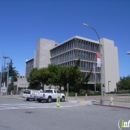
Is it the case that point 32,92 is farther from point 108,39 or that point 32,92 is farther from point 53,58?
point 108,39

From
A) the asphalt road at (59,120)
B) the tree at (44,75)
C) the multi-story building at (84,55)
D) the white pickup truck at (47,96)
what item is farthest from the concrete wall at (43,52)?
the asphalt road at (59,120)

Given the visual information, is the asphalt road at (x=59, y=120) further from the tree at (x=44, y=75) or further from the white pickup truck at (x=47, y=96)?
the tree at (x=44, y=75)

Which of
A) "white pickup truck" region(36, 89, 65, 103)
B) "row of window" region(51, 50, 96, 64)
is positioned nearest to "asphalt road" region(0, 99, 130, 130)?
"white pickup truck" region(36, 89, 65, 103)

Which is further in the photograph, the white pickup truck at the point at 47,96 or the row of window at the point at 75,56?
the row of window at the point at 75,56

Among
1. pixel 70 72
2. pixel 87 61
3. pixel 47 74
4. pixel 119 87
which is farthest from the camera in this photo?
pixel 119 87

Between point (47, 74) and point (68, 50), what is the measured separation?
17.3 meters

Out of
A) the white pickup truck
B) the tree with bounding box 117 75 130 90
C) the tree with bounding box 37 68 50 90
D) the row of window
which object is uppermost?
the row of window

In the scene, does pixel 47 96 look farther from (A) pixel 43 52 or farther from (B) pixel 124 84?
(A) pixel 43 52

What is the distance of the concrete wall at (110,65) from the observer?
75000 millimetres

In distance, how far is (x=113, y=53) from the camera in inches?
3164

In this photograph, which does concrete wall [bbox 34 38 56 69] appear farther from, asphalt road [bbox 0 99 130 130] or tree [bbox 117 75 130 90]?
asphalt road [bbox 0 99 130 130]

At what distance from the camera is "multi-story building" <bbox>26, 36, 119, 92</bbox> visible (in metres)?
66.7

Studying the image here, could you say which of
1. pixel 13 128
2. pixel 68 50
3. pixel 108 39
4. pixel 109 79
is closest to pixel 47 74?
pixel 68 50

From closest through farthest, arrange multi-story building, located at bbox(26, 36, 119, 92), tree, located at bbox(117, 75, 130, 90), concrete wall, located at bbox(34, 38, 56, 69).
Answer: multi-story building, located at bbox(26, 36, 119, 92) → tree, located at bbox(117, 75, 130, 90) → concrete wall, located at bbox(34, 38, 56, 69)
